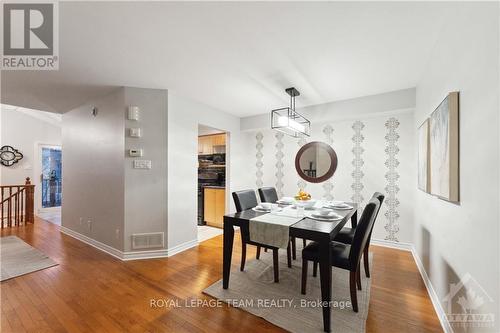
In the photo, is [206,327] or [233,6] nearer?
[233,6]

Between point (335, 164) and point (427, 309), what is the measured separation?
2285mm

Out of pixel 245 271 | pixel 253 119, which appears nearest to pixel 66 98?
pixel 253 119

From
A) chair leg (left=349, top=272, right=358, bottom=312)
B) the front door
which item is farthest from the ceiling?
the front door

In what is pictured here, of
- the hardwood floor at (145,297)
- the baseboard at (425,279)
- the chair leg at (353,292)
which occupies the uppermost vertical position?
the chair leg at (353,292)

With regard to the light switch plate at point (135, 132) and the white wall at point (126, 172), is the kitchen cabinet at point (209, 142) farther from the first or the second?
the light switch plate at point (135, 132)

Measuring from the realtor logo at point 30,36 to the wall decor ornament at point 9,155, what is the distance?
4571mm

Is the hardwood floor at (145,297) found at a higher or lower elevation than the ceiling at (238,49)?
lower

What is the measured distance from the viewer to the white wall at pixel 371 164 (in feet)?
10.8

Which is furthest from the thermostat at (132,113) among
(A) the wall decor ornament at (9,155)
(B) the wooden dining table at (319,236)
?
(A) the wall decor ornament at (9,155)

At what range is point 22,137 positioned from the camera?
18.4 feet

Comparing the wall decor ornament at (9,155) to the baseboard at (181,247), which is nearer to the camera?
the baseboard at (181,247)

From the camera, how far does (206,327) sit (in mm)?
Result: 1668

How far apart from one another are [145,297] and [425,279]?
2868mm

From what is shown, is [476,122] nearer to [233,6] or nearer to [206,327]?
[233,6]
